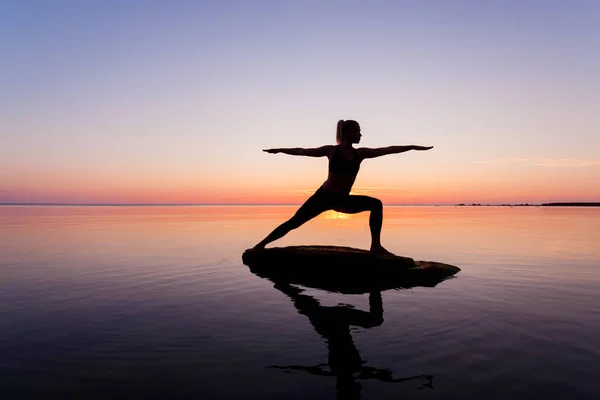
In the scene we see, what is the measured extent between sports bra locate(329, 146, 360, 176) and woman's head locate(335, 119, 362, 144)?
0.30 metres

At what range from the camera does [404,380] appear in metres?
4.78

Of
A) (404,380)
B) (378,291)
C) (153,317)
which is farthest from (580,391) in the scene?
(153,317)

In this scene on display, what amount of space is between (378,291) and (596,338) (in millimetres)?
4589

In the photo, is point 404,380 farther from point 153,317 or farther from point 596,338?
point 153,317

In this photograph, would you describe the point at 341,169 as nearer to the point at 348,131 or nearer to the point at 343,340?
the point at 348,131

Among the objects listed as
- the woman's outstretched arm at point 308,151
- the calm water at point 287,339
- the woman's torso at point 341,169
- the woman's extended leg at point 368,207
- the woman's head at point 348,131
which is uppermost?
the woman's head at point 348,131

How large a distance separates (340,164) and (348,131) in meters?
0.90

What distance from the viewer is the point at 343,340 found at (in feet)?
20.6

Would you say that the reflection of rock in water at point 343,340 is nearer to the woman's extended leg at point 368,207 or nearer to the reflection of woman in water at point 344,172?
the woman's extended leg at point 368,207

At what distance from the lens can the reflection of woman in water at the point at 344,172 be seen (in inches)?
446

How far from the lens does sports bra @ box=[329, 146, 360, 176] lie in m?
11.3

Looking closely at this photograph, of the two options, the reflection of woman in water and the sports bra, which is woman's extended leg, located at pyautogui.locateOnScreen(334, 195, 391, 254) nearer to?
the reflection of woman in water

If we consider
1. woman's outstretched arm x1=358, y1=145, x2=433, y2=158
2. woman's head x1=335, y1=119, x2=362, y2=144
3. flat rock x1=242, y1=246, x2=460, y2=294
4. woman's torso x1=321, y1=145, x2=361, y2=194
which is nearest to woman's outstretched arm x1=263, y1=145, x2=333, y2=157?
woman's torso x1=321, y1=145, x2=361, y2=194

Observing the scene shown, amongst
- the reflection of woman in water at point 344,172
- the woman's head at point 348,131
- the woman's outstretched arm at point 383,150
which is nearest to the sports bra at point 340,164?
the reflection of woman in water at point 344,172
